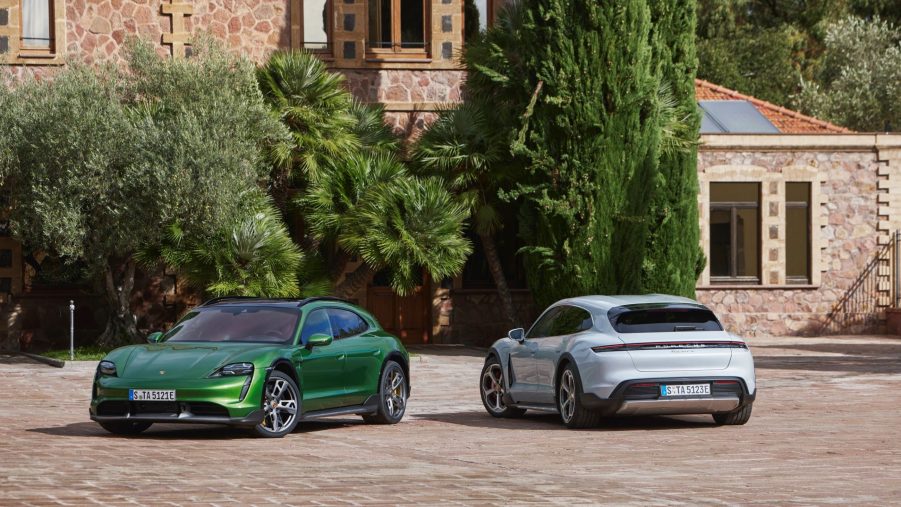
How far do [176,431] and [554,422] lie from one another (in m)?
4.19

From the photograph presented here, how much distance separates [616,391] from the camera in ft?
50.0

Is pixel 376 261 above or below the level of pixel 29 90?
below

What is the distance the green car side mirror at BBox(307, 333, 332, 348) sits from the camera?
601 inches

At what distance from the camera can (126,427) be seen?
14938 millimetres

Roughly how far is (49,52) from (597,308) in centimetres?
1930

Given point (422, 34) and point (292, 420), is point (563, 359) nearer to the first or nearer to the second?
point (292, 420)

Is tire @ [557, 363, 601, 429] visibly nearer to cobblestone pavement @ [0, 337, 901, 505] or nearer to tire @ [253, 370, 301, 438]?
cobblestone pavement @ [0, 337, 901, 505]

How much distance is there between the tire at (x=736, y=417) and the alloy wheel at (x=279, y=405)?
4502 mm

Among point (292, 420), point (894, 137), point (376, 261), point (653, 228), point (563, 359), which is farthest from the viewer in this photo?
point (894, 137)

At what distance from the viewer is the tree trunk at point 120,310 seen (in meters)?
28.8

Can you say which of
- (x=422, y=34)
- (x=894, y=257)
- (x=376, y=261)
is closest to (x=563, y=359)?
(x=376, y=261)

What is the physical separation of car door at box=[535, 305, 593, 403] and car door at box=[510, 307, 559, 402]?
7 centimetres

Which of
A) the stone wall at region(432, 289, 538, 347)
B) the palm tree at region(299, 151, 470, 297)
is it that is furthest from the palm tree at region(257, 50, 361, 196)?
the stone wall at region(432, 289, 538, 347)

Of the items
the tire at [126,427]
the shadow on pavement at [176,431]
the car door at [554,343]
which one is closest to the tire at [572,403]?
the car door at [554,343]
